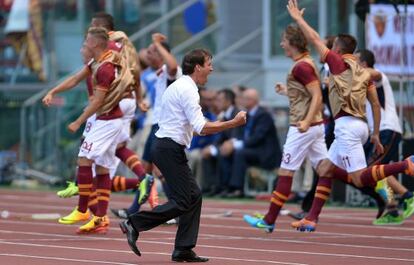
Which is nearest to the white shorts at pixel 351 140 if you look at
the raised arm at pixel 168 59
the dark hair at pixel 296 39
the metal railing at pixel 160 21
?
the dark hair at pixel 296 39

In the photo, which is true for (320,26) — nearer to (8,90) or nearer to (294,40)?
(8,90)

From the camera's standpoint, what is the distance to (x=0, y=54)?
29.2 m

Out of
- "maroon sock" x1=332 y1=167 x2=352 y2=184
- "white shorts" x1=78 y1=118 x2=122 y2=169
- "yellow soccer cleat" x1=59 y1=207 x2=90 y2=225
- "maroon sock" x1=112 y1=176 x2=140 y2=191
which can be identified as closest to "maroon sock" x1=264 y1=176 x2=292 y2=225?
"maroon sock" x1=332 y1=167 x2=352 y2=184

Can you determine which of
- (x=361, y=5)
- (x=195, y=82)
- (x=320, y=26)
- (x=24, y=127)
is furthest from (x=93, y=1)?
(x=195, y=82)

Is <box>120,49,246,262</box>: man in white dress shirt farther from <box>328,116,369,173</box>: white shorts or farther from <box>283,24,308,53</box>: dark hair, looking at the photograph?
<box>328,116,369,173</box>: white shorts

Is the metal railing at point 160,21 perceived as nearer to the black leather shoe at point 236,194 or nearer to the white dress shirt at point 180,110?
the black leather shoe at point 236,194

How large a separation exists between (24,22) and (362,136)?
14.7m

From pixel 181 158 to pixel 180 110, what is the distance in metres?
0.42

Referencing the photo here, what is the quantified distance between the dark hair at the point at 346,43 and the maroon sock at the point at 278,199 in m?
1.51

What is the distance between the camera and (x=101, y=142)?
14844 mm

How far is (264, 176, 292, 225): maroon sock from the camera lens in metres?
14.8

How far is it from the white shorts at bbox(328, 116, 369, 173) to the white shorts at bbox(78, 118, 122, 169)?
7.89 ft

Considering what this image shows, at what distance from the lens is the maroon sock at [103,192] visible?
1487cm

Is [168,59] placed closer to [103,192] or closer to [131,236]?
[103,192]
